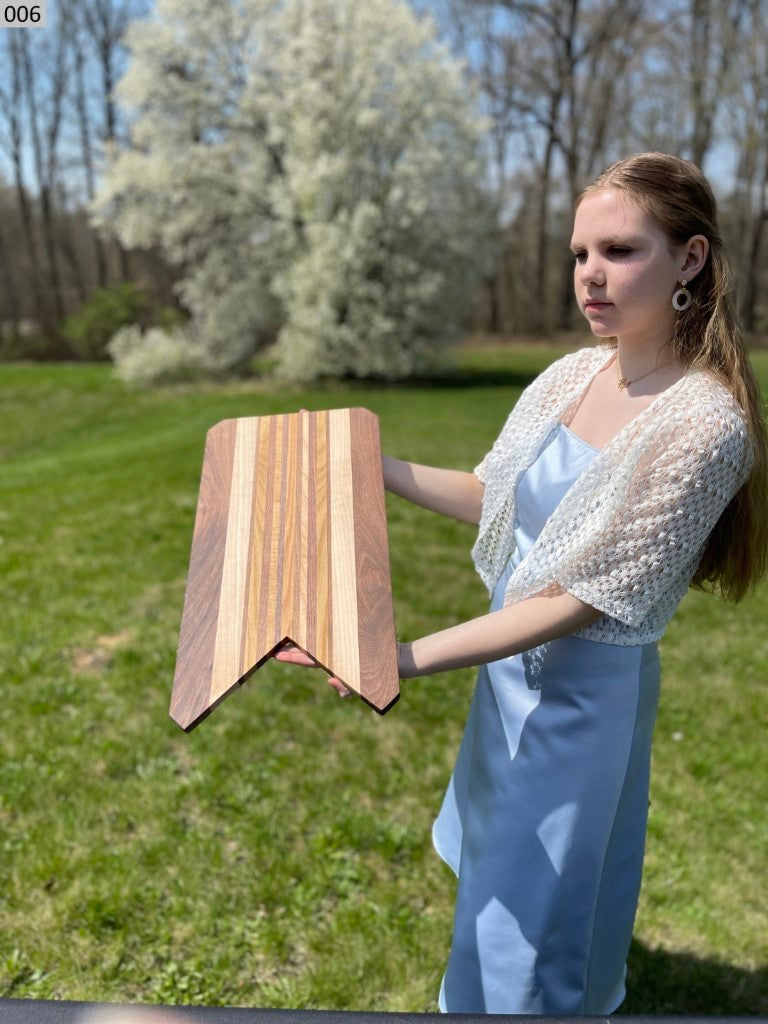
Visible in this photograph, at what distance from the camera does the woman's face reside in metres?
1.66

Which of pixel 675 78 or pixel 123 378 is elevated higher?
pixel 675 78

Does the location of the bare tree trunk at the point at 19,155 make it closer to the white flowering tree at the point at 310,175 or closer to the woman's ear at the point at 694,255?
the white flowering tree at the point at 310,175

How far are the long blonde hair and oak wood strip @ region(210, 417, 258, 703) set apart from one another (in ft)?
2.85

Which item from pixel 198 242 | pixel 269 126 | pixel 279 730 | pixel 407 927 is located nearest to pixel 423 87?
pixel 269 126

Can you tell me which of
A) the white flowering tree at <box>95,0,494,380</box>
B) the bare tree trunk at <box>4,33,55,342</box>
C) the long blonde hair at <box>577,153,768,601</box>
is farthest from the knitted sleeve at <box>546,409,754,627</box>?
the bare tree trunk at <box>4,33,55,342</box>

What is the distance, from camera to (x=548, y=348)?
88.9ft

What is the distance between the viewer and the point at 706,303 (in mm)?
1730

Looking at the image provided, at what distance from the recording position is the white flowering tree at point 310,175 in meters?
17.0

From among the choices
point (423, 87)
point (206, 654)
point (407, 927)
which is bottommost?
point (407, 927)

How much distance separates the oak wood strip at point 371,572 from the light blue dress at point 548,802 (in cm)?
34

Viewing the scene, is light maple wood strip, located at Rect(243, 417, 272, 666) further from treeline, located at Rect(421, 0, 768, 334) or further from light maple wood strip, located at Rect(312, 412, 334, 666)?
treeline, located at Rect(421, 0, 768, 334)

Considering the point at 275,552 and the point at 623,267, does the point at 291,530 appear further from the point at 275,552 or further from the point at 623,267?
the point at 623,267

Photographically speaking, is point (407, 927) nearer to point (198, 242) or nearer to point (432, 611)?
point (432, 611)

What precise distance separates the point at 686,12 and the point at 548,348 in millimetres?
10545
